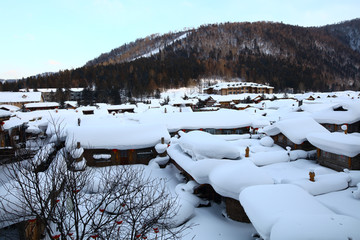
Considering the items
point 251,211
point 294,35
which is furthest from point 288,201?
point 294,35

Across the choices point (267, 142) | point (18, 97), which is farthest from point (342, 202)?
point (18, 97)

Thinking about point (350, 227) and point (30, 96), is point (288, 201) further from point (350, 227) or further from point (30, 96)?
point (30, 96)

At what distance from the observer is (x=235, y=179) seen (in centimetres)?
1066

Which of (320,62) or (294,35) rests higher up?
(294,35)

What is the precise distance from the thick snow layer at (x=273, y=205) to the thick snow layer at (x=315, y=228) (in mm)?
323

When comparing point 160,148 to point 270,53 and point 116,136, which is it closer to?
point 116,136

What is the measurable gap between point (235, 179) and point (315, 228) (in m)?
4.42

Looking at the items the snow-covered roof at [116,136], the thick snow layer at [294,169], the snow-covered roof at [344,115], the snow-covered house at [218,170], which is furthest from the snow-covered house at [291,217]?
the snow-covered roof at [344,115]

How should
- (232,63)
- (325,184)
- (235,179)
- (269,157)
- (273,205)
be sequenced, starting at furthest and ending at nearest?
(232,63) < (269,157) < (325,184) < (235,179) < (273,205)

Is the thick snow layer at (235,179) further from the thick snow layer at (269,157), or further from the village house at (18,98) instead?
the village house at (18,98)

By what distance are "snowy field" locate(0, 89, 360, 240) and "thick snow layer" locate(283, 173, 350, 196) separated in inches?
1.2

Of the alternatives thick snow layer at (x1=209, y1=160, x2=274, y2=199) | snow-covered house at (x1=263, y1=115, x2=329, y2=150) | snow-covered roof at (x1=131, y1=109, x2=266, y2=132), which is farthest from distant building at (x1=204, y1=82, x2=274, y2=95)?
thick snow layer at (x1=209, y1=160, x2=274, y2=199)

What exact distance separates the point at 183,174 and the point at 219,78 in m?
115

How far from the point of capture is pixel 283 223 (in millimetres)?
6762
